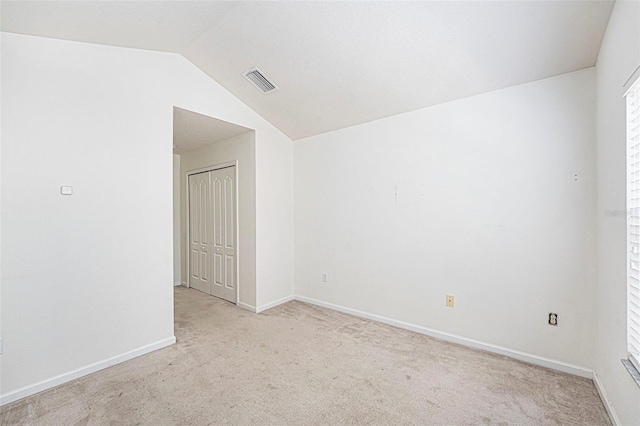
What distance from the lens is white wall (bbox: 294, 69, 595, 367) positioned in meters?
2.23

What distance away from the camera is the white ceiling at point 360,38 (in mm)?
1917

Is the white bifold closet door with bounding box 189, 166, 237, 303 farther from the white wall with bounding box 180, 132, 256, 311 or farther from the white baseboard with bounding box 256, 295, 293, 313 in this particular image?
the white baseboard with bounding box 256, 295, 293, 313

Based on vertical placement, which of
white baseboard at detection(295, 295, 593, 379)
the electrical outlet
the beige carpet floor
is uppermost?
the electrical outlet

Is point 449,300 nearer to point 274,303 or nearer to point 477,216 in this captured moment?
point 477,216

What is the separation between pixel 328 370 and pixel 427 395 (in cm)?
75

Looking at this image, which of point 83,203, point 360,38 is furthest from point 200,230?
point 360,38

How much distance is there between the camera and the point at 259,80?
120 inches

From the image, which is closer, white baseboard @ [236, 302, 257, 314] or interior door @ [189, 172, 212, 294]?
white baseboard @ [236, 302, 257, 314]

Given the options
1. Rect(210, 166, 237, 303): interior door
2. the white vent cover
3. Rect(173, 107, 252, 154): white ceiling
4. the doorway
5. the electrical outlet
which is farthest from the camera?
Rect(210, 166, 237, 303): interior door

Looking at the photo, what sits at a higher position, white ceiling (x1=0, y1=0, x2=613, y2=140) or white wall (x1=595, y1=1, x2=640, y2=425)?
white ceiling (x1=0, y1=0, x2=613, y2=140)

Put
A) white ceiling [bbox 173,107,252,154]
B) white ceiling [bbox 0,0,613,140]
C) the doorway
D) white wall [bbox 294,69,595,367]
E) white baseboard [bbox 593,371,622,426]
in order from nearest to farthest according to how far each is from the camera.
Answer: white baseboard [bbox 593,371,622,426] → white ceiling [bbox 0,0,613,140] → white wall [bbox 294,69,595,367] → white ceiling [bbox 173,107,252,154] → the doorway

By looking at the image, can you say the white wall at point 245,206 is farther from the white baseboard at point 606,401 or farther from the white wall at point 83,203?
the white baseboard at point 606,401

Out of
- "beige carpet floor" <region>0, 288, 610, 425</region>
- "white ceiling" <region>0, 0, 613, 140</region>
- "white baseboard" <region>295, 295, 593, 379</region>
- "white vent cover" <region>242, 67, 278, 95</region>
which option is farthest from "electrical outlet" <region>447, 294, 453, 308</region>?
"white vent cover" <region>242, 67, 278, 95</region>

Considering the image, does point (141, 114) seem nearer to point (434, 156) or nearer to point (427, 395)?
point (434, 156)
